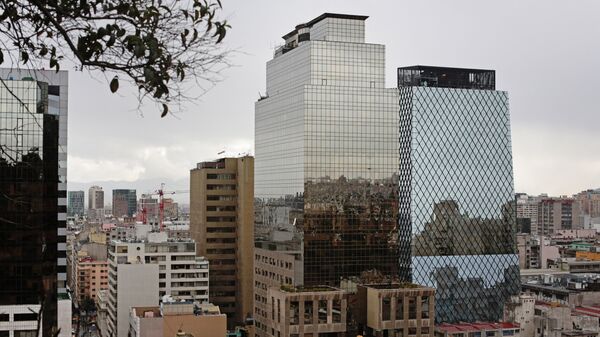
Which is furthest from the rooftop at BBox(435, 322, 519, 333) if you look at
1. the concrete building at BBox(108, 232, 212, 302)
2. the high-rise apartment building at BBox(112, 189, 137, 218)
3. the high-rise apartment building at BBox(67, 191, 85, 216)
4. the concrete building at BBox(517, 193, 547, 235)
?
the high-rise apartment building at BBox(67, 191, 85, 216)

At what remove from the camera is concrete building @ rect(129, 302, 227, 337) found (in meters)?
38.6

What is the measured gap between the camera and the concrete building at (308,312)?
113ft

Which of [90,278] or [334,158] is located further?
[90,278]

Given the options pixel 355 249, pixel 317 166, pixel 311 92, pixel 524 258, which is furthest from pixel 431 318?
pixel 524 258

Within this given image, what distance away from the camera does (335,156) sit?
50.3 meters

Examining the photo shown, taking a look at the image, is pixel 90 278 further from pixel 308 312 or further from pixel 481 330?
pixel 308 312

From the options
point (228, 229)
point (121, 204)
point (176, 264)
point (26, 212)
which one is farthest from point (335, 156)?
point (121, 204)

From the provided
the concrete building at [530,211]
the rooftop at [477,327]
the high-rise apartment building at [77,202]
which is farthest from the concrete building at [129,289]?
the high-rise apartment building at [77,202]

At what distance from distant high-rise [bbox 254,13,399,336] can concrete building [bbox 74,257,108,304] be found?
3738 cm

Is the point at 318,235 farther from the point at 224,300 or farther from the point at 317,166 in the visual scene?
the point at 224,300

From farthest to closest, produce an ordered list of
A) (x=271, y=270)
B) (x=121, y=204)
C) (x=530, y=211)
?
(x=121, y=204) < (x=530, y=211) < (x=271, y=270)

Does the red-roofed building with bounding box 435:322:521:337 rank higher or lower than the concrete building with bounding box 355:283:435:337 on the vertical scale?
lower

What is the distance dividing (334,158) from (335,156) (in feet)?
0.50

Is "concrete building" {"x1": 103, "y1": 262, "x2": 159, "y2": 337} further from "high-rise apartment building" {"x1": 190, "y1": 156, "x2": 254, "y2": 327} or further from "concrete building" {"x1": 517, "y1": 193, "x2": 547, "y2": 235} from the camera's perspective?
"concrete building" {"x1": 517, "y1": 193, "x2": 547, "y2": 235}
